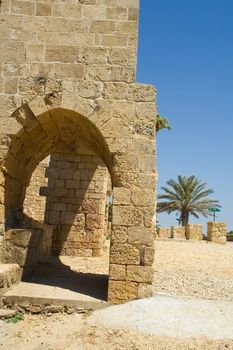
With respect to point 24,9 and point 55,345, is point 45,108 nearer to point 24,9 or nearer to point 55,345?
point 24,9

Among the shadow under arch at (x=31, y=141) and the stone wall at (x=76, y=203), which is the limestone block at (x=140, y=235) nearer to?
the shadow under arch at (x=31, y=141)

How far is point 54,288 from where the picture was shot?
17.3ft

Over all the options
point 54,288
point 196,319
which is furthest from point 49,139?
point 196,319

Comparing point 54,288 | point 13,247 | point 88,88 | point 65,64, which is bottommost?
point 54,288

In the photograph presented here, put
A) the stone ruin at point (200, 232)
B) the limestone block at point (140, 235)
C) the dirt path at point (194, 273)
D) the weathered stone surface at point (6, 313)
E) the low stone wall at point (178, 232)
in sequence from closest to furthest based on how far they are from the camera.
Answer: the weathered stone surface at point (6, 313)
the limestone block at point (140, 235)
the dirt path at point (194, 273)
the stone ruin at point (200, 232)
the low stone wall at point (178, 232)

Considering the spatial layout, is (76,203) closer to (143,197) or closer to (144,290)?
(143,197)

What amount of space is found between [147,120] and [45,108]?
1.54 m

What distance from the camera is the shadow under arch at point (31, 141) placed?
535 centimetres

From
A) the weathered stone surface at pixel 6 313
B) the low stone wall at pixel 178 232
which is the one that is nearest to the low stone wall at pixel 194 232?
the low stone wall at pixel 178 232

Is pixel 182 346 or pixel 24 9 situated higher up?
pixel 24 9

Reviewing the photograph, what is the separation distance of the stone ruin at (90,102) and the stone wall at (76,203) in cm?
463

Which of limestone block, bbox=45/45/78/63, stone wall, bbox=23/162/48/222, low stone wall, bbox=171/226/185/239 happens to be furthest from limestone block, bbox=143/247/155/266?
low stone wall, bbox=171/226/185/239

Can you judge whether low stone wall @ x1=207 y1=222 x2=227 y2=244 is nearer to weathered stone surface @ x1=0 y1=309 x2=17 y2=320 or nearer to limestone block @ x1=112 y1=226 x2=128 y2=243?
limestone block @ x1=112 y1=226 x2=128 y2=243

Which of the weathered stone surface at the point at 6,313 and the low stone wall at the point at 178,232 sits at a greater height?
the low stone wall at the point at 178,232
